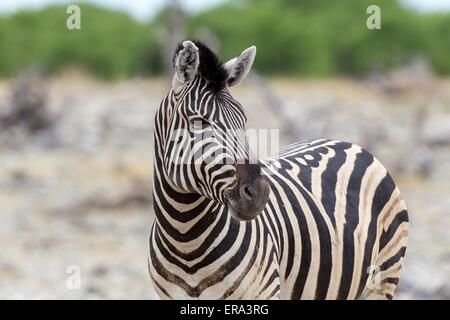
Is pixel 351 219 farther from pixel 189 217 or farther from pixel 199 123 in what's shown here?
pixel 199 123

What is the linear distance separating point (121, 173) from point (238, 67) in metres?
9.15

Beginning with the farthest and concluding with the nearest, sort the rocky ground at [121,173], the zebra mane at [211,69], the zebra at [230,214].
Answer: the rocky ground at [121,173] → the zebra mane at [211,69] → the zebra at [230,214]

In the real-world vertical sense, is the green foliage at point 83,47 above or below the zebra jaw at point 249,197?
above

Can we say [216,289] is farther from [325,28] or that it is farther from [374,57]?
[325,28]

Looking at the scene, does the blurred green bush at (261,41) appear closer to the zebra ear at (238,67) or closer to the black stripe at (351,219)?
the black stripe at (351,219)

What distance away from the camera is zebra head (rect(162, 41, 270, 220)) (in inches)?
146

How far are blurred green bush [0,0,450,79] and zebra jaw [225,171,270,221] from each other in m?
23.2

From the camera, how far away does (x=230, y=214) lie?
4.02 m

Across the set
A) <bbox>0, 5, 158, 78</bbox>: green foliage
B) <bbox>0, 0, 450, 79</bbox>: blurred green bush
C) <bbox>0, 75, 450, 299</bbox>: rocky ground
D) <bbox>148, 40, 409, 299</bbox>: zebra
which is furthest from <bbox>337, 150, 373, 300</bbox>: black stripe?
<bbox>0, 5, 158, 78</bbox>: green foliage

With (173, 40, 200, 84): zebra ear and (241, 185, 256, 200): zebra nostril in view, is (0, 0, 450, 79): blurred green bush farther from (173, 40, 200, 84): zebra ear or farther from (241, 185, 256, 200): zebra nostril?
(241, 185, 256, 200): zebra nostril

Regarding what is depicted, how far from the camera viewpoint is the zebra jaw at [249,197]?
3664 mm

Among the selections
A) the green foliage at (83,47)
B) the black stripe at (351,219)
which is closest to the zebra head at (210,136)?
the black stripe at (351,219)

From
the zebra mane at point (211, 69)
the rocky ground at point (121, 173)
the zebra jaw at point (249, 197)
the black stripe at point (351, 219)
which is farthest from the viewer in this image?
the rocky ground at point (121, 173)

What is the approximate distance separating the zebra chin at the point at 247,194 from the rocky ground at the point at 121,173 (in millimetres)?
3195
